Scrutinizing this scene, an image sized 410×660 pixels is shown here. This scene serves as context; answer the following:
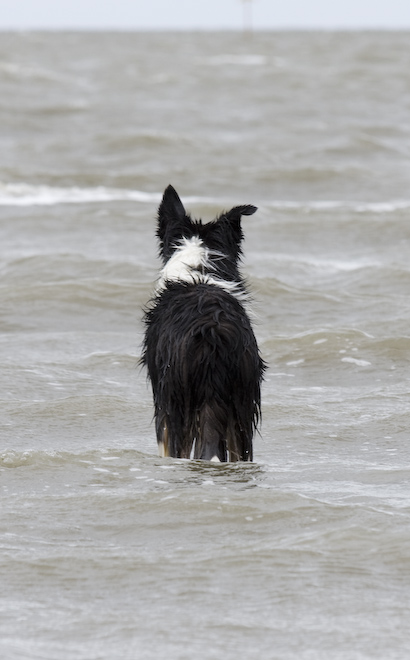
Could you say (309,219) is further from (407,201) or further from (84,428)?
(84,428)

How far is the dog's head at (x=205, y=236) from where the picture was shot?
5.57 metres

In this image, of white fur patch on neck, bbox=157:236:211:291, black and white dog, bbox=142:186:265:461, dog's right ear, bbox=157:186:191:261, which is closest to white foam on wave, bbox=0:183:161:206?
dog's right ear, bbox=157:186:191:261

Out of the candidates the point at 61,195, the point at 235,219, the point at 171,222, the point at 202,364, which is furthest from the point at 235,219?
the point at 61,195

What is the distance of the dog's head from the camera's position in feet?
18.3

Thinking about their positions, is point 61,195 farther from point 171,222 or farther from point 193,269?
point 193,269

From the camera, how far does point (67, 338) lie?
8656 millimetres

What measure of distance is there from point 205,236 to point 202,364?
0.99m

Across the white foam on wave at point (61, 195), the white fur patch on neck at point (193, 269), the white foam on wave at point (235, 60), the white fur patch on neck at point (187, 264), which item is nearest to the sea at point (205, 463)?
the white foam on wave at point (61, 195)

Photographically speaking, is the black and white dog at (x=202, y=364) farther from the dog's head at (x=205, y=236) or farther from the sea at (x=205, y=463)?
the sea at (x=205, y=463)

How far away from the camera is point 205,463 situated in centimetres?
509

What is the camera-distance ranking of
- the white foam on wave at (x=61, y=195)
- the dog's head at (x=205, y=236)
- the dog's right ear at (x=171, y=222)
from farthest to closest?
A: the white foam on wave at (x=61, y=195) < the dog's right ear at (x=171, y=222) < the dog's head at (x=205, y=236)

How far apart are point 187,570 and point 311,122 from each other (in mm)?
23831

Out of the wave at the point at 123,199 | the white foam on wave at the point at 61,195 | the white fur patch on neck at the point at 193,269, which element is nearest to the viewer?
the white fur patch on neck at the point at 193,269

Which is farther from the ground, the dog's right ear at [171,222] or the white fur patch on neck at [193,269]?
the dog's right ear at [171,222]
